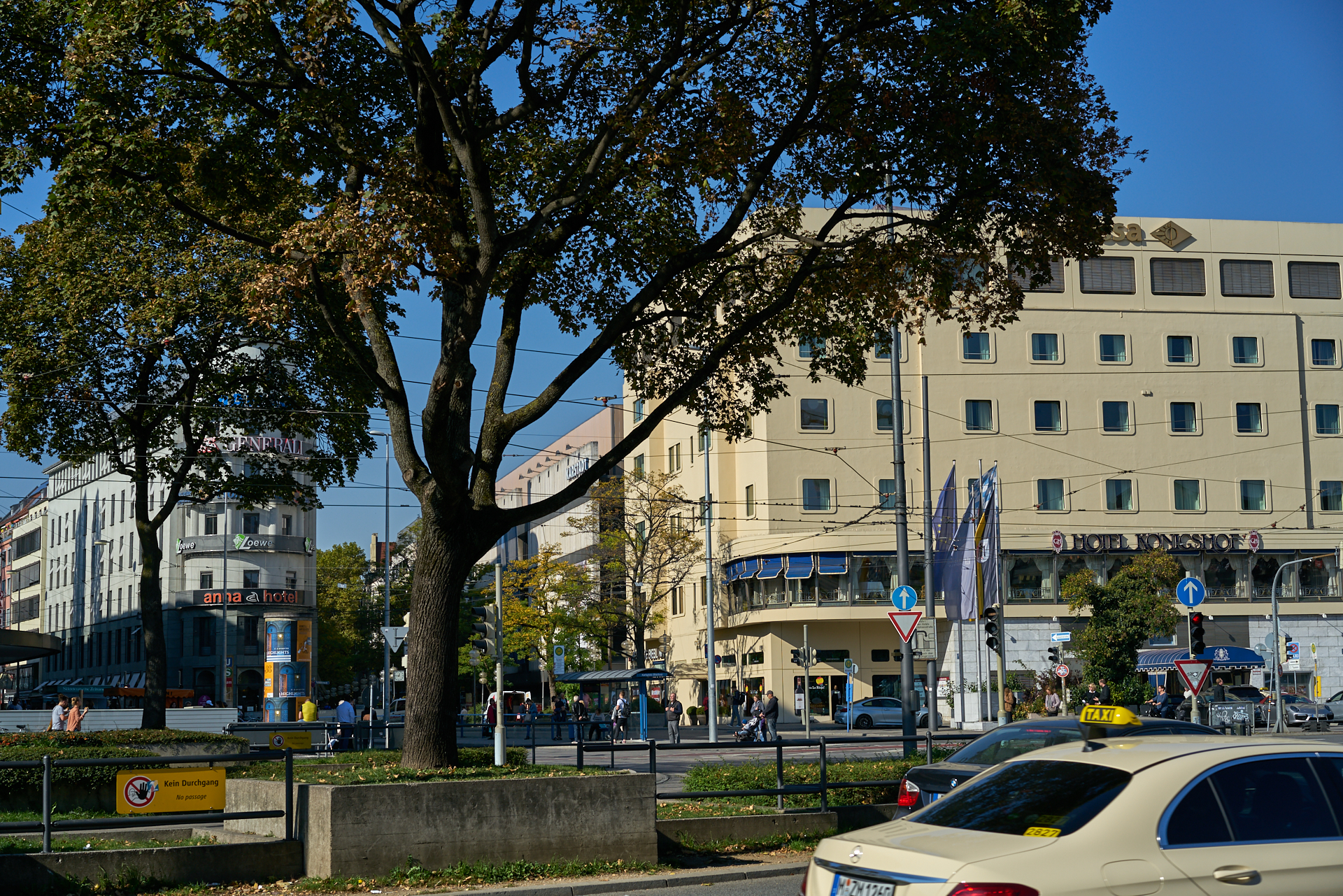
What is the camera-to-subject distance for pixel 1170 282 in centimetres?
6156

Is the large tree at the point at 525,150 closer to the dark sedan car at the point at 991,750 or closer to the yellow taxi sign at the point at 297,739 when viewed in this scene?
the dark sedan car at the point at 991,750

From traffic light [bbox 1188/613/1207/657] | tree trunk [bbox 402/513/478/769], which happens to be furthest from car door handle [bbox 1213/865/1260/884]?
traffic light [bbox 1188/613/1207/657]

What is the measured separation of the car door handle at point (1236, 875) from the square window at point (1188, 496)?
5765cm

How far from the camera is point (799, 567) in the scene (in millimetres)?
56781

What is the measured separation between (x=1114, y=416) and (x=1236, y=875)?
5729cm

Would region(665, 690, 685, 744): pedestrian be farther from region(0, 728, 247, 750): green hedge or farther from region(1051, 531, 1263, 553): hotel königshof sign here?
region(0, 728, 247, 750): green hedge

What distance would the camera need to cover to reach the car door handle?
555 centimetres

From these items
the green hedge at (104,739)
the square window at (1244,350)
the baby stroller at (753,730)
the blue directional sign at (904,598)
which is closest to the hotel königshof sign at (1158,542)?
the square window at (1244,350)

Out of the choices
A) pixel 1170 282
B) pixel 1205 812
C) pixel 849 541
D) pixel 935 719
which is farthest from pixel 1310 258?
pixel 1205 812

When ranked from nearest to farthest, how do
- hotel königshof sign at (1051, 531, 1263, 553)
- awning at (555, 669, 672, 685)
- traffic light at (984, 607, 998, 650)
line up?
traffic light at (984, 607, 998, 650) → awning at (555, 669, 672, 685) → hotel königshof sign at (1051, 531, 1263, 553)

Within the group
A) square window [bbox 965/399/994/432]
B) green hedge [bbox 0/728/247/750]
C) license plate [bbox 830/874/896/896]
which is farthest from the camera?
square window [bbox 965/399/994/432]

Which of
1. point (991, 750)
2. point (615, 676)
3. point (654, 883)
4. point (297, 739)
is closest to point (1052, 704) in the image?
point (615, 676)

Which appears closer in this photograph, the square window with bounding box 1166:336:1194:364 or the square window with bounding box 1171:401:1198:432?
the square window with bounding box 1171:401:1198:432

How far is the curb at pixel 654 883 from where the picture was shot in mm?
11336
